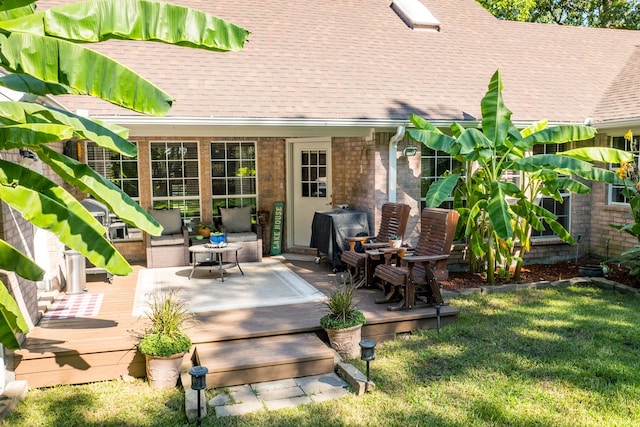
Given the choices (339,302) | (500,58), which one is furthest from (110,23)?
(500,58)

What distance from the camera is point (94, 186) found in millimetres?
3807

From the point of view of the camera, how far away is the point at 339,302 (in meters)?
6.45

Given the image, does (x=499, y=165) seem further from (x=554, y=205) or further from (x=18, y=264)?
(x=18, y=264)

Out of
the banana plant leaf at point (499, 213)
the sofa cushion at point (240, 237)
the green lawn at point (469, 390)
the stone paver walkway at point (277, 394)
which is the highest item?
the banana plant leaf at point (499, 213)

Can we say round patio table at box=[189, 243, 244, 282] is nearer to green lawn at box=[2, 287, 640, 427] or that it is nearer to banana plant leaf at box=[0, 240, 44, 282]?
green lawn at box=[2, 287, 640, 427]

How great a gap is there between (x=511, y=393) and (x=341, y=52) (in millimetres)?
8051

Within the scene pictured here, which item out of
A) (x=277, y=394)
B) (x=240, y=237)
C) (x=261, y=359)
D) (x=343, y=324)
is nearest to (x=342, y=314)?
(x=343, y=324)

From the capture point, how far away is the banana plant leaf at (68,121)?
3.56 m

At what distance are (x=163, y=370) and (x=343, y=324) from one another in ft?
6.62

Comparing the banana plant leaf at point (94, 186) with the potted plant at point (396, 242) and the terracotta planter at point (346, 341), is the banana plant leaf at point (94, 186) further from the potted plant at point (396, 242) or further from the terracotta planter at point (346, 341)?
the potted plant at point (396, 242)

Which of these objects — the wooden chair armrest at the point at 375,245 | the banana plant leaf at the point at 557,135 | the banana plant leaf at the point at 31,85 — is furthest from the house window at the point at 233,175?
the banana plant leaf at the point at 31,85

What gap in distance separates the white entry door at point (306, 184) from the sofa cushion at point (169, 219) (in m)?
2.43

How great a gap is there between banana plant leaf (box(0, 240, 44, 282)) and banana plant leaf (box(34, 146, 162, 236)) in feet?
2.15

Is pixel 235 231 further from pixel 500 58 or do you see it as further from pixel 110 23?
pixel 110 23
